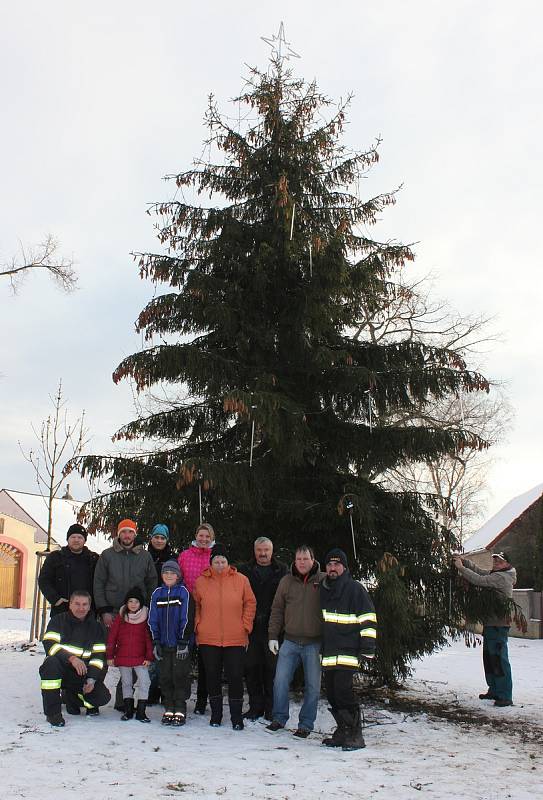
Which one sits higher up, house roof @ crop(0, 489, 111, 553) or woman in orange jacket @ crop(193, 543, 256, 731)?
house roof @ crop(0, 489, 111, 553)

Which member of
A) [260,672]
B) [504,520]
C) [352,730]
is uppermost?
[504,520]

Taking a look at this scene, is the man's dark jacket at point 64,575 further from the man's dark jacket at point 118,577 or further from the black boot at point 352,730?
the black boot at point 352,730

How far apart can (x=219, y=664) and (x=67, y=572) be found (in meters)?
1.94

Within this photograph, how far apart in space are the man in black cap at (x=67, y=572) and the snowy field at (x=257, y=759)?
3.60ft

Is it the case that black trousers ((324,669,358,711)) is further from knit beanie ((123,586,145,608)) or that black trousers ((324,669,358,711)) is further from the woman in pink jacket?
knit beanie ((123,586,145,608))

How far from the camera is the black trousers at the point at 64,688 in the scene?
7.14 m

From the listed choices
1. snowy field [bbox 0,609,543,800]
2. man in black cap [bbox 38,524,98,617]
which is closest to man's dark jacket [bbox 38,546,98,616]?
man in black cap [bbox 38,524,98,617]

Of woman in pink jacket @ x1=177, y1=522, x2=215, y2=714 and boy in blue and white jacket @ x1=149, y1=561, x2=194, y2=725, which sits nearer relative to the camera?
boy in blue and white jacket @ x1=149, y1=561, x2=194, y2=725

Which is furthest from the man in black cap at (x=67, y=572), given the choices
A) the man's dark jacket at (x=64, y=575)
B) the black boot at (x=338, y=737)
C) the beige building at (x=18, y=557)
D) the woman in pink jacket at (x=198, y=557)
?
the beige building at (x=18, y=557)

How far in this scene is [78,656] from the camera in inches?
296

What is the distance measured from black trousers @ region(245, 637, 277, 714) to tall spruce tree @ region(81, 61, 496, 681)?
1.35m

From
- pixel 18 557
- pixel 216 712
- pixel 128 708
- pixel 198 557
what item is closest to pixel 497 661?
pixel 216 712

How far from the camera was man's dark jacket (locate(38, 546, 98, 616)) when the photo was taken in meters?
8.10

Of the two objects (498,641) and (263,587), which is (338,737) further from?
(498,641)
